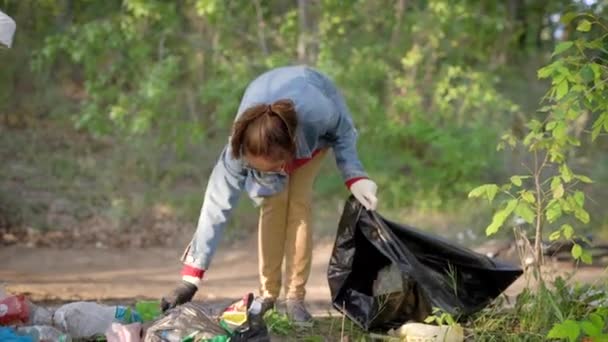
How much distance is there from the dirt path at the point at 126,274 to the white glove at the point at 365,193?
56.0 inches

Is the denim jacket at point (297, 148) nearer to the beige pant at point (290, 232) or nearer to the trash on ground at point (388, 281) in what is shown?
the beige pant at point (290, 232)

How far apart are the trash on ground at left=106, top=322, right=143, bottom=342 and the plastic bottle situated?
0.28 m

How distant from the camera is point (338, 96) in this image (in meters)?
4.68

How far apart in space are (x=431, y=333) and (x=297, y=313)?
30.1 inches

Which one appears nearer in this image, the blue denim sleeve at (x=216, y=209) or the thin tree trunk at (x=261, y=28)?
the blue denim sleeve at (x=216, y=209)

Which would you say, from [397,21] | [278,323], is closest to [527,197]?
[278,323]

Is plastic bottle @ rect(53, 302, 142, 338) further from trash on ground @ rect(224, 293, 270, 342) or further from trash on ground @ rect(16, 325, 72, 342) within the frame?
trash on ground @ rect(224, 293, 270, 342)

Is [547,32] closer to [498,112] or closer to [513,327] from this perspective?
[498,112]

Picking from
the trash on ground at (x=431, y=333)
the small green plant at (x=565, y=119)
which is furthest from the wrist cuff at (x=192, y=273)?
the small green plant at (x=565, y=119)

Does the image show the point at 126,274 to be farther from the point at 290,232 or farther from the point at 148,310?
the point at 290,232

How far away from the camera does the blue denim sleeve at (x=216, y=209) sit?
4.32 meters

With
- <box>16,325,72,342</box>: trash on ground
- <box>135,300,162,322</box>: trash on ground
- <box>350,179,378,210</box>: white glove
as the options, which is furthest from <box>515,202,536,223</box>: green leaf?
<box>16,325,72,342</box>: trash on ground

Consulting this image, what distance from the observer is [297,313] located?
4.71 metres

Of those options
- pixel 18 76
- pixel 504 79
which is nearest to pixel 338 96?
pixel 18 76
